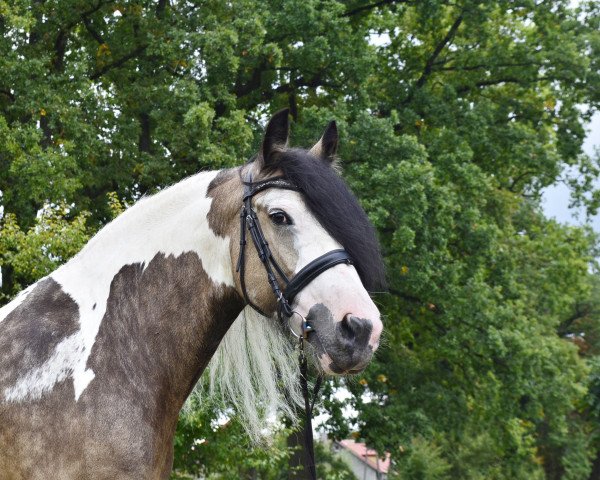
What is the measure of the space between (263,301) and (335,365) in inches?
19.0

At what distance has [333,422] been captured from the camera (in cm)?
1959

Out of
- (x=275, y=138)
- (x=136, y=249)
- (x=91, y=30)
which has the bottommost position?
(x=136, y=249)

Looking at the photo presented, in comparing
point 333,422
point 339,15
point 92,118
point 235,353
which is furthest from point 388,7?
point 235,353

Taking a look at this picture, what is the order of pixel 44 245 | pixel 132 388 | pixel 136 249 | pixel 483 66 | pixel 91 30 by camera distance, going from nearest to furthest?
pixel 132 388, pixel 136 249, pixel 44 245, pixel 91 30, pixel 483 66

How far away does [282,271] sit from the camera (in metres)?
3.39

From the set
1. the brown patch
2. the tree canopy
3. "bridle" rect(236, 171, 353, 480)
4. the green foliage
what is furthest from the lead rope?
the tree canopy

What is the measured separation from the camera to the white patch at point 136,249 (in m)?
3.49

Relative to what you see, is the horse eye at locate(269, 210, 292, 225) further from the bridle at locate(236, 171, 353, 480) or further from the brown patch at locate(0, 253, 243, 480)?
the brown patch at locate(0, 253, 243, 480)

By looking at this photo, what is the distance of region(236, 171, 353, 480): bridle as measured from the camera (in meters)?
3.27

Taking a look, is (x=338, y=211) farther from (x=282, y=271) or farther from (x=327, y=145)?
(x=327, y=145)

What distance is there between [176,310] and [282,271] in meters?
0.54

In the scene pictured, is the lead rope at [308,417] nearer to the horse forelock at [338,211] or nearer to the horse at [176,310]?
the horse at [176,310]

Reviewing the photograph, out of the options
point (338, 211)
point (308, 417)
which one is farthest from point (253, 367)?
point (338, 211)

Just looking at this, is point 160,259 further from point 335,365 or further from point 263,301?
point 335,365
